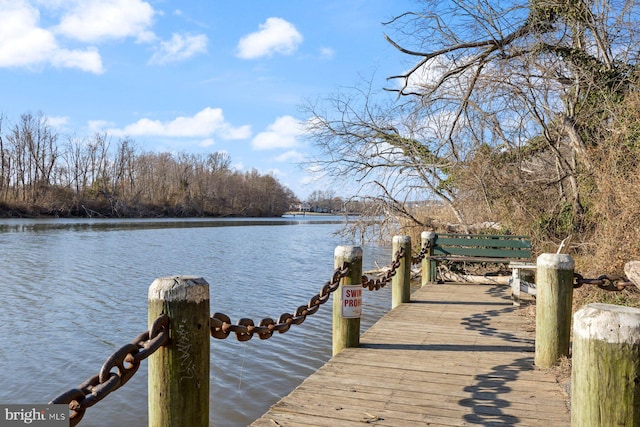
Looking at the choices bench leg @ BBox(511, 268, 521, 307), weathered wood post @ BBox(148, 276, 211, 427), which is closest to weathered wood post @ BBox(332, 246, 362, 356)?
weathered wood post @ BBox(148, 276, 211, 427)

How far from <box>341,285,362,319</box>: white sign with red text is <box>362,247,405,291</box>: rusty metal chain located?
0.47 m

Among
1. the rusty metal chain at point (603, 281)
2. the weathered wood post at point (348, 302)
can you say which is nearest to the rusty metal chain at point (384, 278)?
the weathered wood post at point (348, 302)

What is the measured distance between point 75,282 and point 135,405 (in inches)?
419

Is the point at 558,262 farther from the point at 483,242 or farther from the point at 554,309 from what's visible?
the point at 483,242

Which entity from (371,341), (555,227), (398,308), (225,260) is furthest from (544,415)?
(225,260)

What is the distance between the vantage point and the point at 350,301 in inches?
222

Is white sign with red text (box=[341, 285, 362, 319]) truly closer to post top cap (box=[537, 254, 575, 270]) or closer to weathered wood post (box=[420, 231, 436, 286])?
post top cap (box=[537, 254, 575, 270])

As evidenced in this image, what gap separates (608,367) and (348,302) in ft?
10.9

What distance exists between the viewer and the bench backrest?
11.0m

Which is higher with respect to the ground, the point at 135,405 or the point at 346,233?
the point at 346,233

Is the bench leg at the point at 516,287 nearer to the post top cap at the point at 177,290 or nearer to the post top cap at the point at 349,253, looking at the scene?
the post top cap at the point at 349,253

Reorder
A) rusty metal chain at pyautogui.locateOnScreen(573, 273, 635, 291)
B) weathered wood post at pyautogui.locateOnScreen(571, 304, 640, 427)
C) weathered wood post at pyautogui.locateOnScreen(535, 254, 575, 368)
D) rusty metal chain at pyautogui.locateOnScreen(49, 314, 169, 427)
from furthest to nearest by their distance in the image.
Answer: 1. rusty metal chain at pyautogui.locateOnScreen(573, 273, 635, 291)
2. weathered wood post at pyautogui.locateOnScreen(535, 254, 575, 368)
3. weathered wood post at pyautogui.locateOnScreen(571, 304, 640, 427)
4. rusty metal chain at pyautogui.locateOnScreen(49, 314, 169, 427)

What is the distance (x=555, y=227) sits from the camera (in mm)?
13070

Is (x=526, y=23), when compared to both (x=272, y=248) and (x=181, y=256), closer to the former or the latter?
(x=181, y=256)
